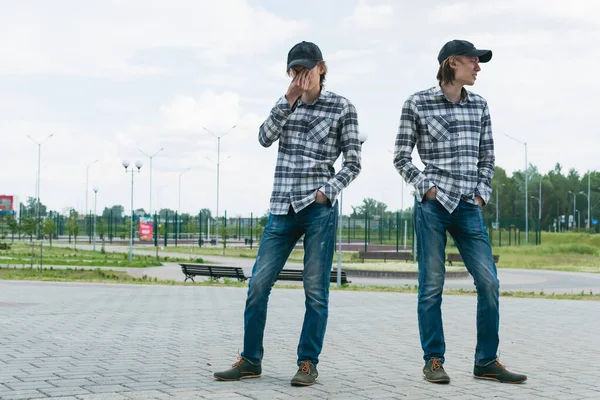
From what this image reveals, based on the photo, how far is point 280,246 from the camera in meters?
4.74

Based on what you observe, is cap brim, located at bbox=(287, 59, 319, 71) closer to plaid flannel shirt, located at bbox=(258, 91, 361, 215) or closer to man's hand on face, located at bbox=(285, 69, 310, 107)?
man's hand on face, located at bbox=(285, 69, 310, 107)

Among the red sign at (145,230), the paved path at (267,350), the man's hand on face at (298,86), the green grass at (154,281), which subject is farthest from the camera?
the red sign at (145,230)

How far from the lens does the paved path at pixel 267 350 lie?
4.50m

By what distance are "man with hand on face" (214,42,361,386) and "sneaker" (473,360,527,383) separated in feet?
3.33

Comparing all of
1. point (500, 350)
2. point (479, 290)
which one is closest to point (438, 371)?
point (479, 290)

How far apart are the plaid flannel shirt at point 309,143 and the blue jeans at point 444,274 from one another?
1.87ft

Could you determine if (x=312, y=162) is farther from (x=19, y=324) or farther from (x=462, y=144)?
(x=19, y=324)

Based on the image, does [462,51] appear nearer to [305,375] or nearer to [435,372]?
[435,372]

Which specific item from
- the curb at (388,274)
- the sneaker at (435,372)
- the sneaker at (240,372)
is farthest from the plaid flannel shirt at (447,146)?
the curb at (388,274)

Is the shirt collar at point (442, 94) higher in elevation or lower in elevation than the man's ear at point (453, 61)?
lower

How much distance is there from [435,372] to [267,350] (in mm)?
1899

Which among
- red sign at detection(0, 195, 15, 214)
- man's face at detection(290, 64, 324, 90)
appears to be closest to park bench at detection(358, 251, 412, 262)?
man's face at detection(290, 64, 324, 90)

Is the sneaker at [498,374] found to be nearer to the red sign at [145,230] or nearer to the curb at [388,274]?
the curb at [388,274]

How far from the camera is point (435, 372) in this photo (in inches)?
185
